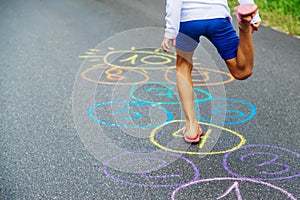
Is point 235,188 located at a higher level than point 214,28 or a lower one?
lower

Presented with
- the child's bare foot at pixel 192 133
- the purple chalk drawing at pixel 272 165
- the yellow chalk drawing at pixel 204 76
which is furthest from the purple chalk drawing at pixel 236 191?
the yellow chalk drawing at pixel 204 76

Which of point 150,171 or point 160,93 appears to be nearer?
point 150,171


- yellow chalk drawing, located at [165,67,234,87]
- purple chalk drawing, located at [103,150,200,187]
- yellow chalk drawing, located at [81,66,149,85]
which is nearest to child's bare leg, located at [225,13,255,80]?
purple chalk drawing, located at [103,150,200,187]

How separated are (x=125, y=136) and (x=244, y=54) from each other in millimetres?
1159

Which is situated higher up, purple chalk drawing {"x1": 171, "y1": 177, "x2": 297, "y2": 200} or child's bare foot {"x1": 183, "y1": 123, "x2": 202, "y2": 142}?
purple chalk drawing {"x1": 171, "y1": 177, "x2": 297, "y2": 200}

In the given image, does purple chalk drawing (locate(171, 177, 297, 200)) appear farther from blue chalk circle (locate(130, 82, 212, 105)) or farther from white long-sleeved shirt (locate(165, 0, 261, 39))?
blue chalk circle (locate(130, 82, 212, 105))

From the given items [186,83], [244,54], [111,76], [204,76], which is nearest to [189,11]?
[244,54]

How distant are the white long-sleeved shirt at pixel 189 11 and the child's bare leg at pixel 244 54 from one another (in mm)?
189

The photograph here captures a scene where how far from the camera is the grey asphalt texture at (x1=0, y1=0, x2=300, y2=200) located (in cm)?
322

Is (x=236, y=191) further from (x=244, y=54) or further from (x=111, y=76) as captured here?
(x=111, y=76)

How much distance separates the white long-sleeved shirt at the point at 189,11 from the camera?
11.0 ft

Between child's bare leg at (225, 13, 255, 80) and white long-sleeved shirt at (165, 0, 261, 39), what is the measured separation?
0.19m

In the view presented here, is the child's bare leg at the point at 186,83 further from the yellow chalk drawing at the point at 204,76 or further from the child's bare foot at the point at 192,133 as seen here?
the yellow chalk drawing at the point at 204,76

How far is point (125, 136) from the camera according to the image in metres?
4.06
